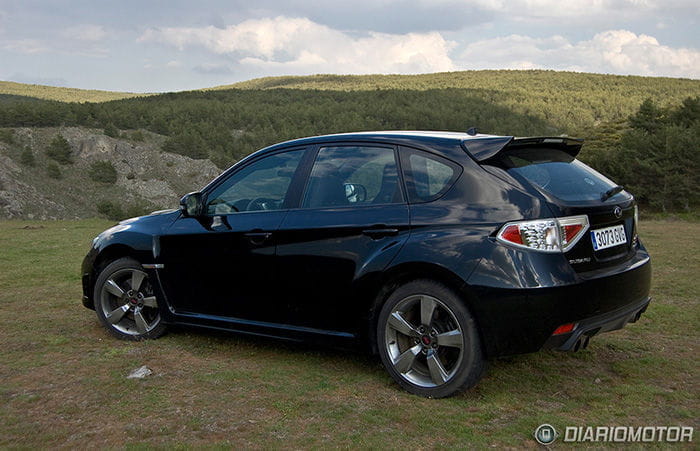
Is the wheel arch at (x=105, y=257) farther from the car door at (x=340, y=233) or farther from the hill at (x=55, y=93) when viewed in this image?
the hill at (x=55, y=93)

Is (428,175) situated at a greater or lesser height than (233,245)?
greater

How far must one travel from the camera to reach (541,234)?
3.33 meters

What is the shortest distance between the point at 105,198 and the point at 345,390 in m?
70.5

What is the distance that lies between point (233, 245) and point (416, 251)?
1518 mm

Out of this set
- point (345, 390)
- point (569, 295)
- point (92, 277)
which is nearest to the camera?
point (569, 295)

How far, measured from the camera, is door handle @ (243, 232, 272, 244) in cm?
426

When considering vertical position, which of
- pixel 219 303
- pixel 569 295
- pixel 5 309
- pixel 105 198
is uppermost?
pixel 569 295

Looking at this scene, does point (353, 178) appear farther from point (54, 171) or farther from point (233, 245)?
point (54, 171)

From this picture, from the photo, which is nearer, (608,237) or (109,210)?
(608,237)

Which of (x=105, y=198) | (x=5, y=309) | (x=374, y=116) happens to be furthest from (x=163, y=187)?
(x=5, y=309)

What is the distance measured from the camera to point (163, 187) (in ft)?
250

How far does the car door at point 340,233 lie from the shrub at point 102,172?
74.3 metres

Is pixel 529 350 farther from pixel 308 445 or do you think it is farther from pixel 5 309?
pixel 5 309

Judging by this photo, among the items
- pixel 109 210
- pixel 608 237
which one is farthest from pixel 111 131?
pixel 608 237
